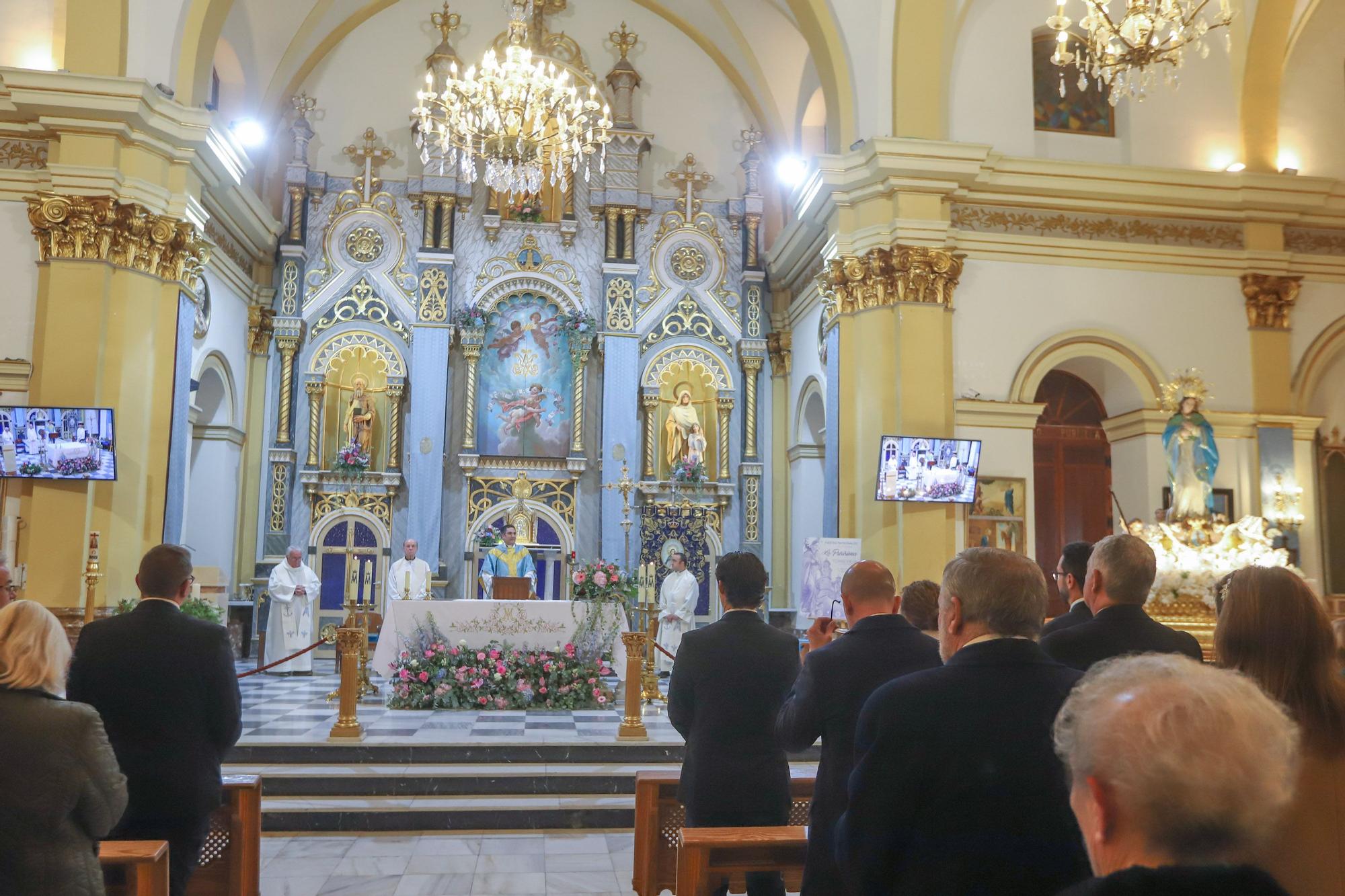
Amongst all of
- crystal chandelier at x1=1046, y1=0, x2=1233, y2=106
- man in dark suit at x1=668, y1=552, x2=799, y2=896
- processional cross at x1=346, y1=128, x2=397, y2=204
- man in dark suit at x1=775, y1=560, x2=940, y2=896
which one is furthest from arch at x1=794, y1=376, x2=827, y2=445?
man in dark suit at x1=775, y1=560, x2=940, y2=896

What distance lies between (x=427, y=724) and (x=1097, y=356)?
7.98m

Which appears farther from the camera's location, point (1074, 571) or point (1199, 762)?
point (1074, 571)

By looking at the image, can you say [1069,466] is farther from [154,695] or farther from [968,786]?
[968,786]

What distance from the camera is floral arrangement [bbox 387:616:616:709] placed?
10156 millimetres

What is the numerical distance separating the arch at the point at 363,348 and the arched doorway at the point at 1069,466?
8.93 m

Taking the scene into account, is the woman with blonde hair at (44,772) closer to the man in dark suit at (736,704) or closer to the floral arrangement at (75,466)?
the man in dark suit at (736,704)

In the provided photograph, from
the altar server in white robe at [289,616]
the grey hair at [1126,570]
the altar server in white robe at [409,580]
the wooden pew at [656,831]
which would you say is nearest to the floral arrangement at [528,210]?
the altar server in white robe at [409,580]

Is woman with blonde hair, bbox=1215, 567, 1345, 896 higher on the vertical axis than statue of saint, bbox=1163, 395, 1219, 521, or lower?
lower

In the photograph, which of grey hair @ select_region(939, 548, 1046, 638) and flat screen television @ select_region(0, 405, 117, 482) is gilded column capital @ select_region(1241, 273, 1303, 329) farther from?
flat screen television @ select_region(0, 405, 117, 482)

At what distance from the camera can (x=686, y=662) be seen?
4.03 m

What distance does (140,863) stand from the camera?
136 inches

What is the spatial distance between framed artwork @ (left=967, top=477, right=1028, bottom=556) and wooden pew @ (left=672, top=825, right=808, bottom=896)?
26.0 ft

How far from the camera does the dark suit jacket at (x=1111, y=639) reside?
3375 millimetres

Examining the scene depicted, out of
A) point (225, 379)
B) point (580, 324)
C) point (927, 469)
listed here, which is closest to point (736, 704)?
point (927, 469)
